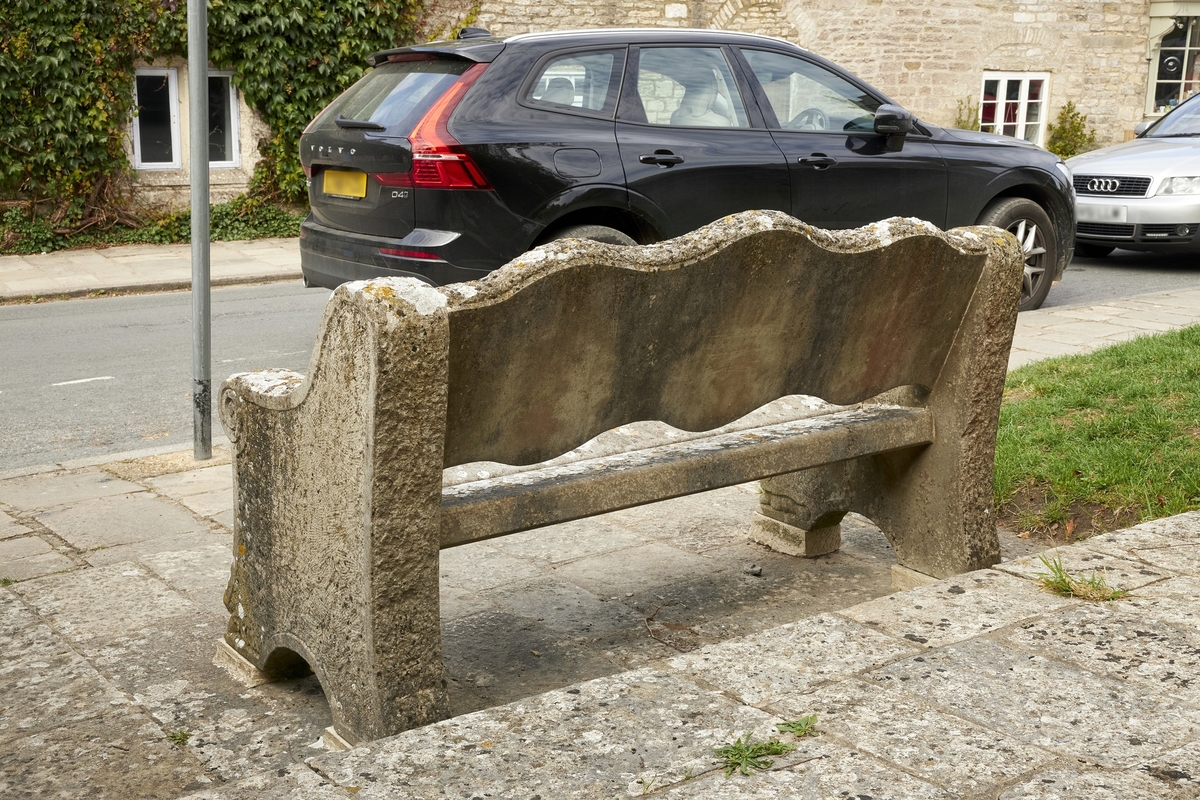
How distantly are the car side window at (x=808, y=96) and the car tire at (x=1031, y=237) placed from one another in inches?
52.5

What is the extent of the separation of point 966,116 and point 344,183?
1403 cm

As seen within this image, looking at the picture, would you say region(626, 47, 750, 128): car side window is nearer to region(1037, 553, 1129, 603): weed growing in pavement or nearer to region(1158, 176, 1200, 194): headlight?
region(1037, 553, 1129, 603): weed growing in pavement

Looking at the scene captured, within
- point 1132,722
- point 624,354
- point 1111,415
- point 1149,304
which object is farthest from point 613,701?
point 1149,304

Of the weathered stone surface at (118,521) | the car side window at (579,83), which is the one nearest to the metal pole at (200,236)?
the weathered stone surface at (118,521)

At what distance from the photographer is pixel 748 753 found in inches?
88.2

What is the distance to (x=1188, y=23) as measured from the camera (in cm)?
2142

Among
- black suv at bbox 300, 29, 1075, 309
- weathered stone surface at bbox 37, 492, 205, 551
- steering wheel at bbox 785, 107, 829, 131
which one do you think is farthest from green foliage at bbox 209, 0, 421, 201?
weathered stone surface at bbox 37, 492, 205, 551

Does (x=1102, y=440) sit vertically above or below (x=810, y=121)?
below

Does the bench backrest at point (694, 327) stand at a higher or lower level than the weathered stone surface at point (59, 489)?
higher

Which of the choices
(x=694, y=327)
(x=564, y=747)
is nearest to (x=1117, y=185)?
(x=694, y=327)

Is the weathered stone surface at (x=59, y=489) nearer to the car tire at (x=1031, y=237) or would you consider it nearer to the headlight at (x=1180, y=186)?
the car tire at (x=1031, y=237)

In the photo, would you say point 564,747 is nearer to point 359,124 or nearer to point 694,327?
point 694,327

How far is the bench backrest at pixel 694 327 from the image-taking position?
2662mm

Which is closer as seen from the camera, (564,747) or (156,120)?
(564,747)
